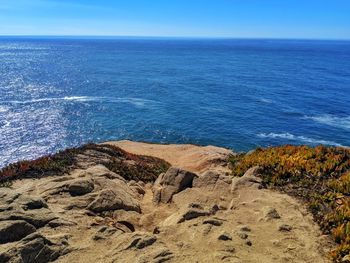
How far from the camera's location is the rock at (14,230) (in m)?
12.9

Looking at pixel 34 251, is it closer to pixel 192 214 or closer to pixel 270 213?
pixel 192 214

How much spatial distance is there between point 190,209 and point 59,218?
5.24 m

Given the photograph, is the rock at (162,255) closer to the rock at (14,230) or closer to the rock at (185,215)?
the rock at (185,215)

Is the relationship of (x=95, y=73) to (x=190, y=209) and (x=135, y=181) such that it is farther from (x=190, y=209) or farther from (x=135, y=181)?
(x=190, y=209)

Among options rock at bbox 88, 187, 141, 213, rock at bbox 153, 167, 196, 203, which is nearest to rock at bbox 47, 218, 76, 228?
rock at bbox 88, 187, 141, 213

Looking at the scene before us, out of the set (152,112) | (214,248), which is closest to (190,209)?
(214,248)

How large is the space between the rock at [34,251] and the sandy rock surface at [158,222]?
3 cm

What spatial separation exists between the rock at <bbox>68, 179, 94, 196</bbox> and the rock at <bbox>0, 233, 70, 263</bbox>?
4957 millimetres

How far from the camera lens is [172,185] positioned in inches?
799

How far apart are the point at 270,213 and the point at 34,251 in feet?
31.2

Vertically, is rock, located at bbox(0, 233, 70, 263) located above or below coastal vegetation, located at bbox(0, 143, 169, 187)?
above

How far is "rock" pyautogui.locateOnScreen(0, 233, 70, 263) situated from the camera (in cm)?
1211

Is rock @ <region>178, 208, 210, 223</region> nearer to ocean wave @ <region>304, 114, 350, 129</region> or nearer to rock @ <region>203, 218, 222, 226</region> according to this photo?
rock @ <region>203, 218, 222, 226</region>

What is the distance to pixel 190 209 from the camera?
51.6 feet
